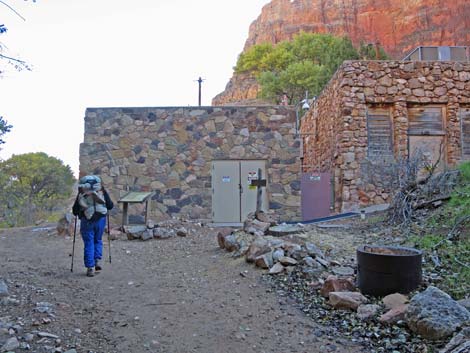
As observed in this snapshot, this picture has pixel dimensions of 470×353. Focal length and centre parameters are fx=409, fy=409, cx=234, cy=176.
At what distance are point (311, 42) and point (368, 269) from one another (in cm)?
2667

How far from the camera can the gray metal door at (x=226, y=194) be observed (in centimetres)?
1194

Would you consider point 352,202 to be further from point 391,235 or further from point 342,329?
point 342,329

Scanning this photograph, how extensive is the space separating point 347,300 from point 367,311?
0.86 ft

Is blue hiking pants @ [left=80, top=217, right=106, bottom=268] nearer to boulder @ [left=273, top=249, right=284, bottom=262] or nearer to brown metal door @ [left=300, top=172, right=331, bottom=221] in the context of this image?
boulder @ [left=273, top=249, right=284, bottom=262]

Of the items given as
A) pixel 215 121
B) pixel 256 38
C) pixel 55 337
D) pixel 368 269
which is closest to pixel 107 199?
pixel 55 337

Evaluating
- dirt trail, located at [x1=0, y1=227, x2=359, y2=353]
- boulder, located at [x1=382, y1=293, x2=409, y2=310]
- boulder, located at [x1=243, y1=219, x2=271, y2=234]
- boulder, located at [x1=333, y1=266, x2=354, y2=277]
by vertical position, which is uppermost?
boulder, located at [x1=243, y1=219, x2=271, y2=234]

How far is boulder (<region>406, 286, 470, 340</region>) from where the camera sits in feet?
10.8

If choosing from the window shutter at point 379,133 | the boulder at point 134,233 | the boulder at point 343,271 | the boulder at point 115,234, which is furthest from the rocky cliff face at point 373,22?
the boulder at point 343,271

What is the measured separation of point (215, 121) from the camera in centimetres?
1202

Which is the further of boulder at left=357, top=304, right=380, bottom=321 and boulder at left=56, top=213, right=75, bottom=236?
boulder at left=56, top=213, right=75, bottom=236

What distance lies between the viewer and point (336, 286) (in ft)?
14.8

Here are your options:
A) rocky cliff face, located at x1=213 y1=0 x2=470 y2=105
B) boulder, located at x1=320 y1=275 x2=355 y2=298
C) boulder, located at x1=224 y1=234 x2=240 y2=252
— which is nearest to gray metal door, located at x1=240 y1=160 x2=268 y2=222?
boulder, located at x1=224 y1=234 x2=240 y2=252

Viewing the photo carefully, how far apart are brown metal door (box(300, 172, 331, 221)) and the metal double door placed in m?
1.41

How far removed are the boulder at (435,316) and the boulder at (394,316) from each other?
112 millimetres
